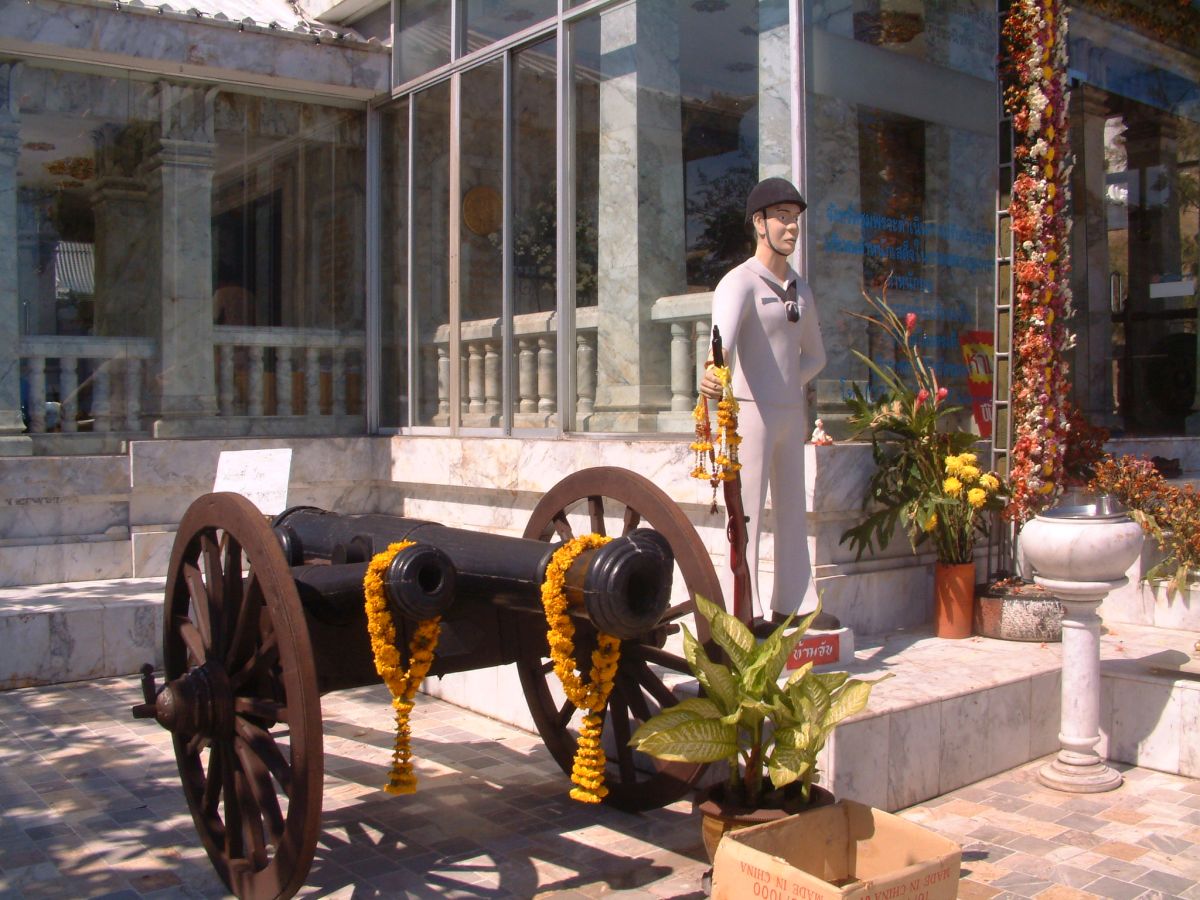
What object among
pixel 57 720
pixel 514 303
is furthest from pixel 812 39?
pixel 57 720

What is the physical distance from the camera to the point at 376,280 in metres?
10.4

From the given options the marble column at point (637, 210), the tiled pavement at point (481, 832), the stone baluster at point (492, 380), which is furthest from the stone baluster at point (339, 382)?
the tiled pavement at point (481, 832)

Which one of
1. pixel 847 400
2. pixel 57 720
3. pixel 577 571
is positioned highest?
pixel 847 400

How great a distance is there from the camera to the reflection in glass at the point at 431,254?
9.67 meters

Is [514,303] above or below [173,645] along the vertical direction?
above

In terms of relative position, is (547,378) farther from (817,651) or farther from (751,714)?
(751,714)

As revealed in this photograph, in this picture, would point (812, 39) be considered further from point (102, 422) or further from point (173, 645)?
point (102, 422)

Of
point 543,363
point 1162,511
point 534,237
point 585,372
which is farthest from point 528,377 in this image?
point 1162,511

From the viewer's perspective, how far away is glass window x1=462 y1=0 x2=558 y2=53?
8.64 m

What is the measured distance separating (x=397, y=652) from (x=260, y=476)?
298 centimetres

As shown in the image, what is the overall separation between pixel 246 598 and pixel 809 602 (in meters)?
2.92

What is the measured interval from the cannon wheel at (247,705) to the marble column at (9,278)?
476 cm

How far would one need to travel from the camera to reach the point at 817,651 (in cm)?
562

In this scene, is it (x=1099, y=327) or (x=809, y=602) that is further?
(x=1099, y=327)
